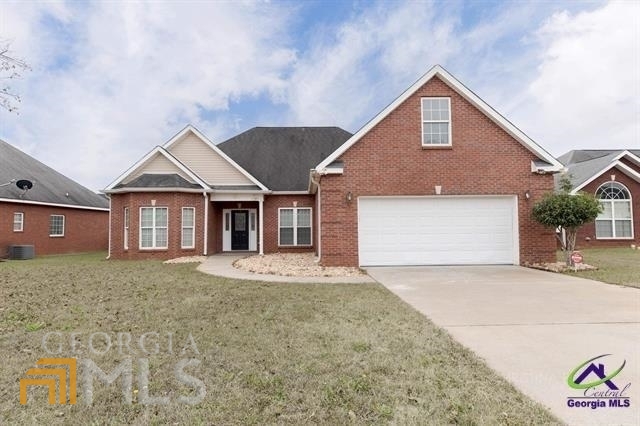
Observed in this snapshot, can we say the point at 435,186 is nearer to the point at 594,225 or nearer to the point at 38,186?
the point at 594,225

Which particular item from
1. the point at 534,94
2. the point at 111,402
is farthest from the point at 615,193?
the point at 111,402

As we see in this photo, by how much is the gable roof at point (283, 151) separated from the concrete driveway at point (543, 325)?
10684 mm

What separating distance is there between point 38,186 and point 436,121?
22.2 m

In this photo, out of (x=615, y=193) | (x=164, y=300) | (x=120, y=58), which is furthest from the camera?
(x=615, y=193)

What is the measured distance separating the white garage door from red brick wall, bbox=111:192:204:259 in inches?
330

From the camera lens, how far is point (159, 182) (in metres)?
15.6

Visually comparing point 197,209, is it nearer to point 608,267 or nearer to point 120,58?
point 120,58

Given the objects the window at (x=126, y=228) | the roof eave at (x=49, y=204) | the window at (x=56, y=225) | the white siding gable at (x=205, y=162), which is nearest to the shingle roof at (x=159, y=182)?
the window at (x=126, y=228)

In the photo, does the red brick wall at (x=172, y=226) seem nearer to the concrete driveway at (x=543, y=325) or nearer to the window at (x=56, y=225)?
the window at (x=56, y=225)

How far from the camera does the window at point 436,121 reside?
11898 mm

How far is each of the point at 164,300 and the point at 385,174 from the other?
7816 millimetres

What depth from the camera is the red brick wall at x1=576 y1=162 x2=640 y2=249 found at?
18.7 metres

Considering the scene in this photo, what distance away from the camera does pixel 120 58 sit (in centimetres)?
1471

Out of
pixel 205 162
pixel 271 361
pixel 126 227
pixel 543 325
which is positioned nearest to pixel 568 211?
pixel 543 325
